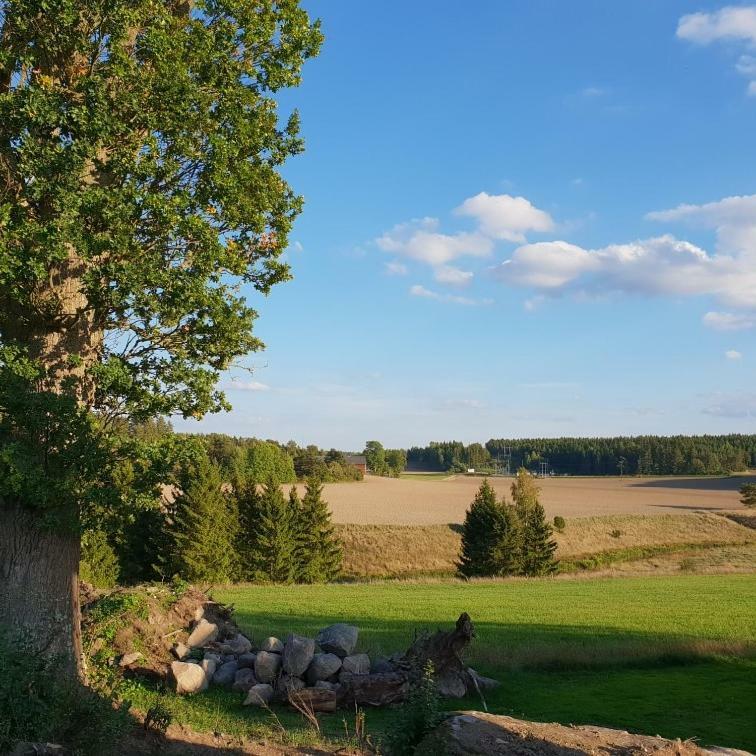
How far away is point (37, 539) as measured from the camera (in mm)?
10570

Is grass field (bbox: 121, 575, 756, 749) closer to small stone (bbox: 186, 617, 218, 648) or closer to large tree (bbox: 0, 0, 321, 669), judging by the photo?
small stone (bbox: 186, 617, 218, 648)

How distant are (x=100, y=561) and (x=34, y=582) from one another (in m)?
33.9

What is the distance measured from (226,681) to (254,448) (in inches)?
4032

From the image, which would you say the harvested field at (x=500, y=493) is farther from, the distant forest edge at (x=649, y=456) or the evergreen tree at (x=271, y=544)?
the distant forest edge at (x=649, y=456)

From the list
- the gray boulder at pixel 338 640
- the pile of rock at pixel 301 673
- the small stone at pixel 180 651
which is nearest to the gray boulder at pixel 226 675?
the pile of rock at pixel 301 673

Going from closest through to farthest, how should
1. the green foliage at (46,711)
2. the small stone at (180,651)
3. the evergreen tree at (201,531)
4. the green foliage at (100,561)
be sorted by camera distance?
1. the green foliage at (46,711)
2. the small stone at (180,651)
3. the green foliage at (100,561)
4. the evergreen tree at (201,531)

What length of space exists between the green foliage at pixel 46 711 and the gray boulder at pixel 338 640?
18.7 ft

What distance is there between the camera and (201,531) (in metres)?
42.9

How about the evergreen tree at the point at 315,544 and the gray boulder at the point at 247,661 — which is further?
the evergreen tree at the point at 315,544

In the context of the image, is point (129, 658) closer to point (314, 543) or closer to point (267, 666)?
point (267, 666)

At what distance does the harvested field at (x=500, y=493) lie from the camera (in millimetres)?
77188

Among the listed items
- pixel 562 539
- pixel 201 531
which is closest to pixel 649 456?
pixel 562 539

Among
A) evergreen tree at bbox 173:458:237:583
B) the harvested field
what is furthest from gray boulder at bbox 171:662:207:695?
the harvested field

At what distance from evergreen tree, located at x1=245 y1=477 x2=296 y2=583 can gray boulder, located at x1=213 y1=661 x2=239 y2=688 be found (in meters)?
35.4
